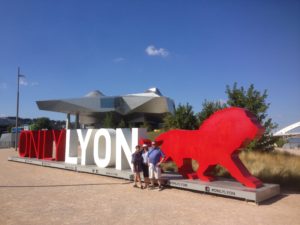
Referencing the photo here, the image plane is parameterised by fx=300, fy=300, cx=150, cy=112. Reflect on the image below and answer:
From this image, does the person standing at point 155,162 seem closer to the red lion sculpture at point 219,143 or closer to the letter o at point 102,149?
the red lion sculpture at point 219,143

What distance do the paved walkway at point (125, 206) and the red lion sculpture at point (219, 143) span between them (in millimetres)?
1009

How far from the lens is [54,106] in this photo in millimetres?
51562

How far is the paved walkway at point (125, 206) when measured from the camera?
6523 mm

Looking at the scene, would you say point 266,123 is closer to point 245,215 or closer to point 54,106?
point 245,215

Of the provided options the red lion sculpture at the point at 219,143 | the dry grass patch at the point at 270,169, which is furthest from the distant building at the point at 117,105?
the red lion sculpture at the point at 219,143

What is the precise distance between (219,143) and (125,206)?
376 centimetres

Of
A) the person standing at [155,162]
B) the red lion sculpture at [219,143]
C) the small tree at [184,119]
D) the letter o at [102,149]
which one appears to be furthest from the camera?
the small tree at [184,119]

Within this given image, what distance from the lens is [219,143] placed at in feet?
31.8

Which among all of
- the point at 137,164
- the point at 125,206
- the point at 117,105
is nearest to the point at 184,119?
the point at 137,164

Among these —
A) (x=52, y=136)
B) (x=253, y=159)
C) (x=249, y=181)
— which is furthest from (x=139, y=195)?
(x=52, y=136)

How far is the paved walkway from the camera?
257 inches

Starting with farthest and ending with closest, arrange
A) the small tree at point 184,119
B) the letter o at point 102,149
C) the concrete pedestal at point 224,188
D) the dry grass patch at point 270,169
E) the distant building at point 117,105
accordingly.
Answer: the distant building at point 117,105 < the small tree at point 184,119 < the letter o at point 102,149 < the dry grass patch at point 270,169 < the concrete pedestal at point 224,188

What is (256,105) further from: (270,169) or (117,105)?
(117,105)

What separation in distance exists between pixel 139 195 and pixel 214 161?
270 cm
